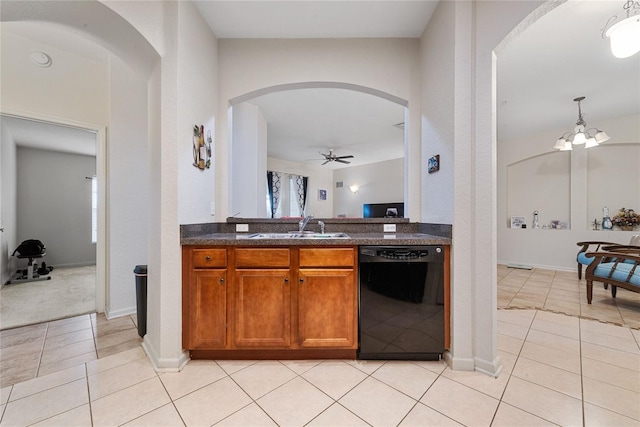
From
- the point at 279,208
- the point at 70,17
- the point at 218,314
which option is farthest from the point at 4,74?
the point at 279,208

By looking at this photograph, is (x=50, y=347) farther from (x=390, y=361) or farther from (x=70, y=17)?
(x=390, y=361)

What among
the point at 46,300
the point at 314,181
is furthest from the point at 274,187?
the point at 46,300

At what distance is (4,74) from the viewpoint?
225 cm

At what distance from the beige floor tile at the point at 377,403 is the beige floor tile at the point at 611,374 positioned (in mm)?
1325

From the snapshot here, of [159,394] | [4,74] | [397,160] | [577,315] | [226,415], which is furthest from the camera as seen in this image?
[397,160]

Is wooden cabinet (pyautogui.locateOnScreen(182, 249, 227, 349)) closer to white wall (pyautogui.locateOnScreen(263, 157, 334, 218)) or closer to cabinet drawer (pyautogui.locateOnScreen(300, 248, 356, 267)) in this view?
cabinet drawer (pyautogui.locateOnScreen(300, 248, 356, 267))

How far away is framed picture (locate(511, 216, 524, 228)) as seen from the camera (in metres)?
5.04

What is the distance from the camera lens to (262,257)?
174 cm

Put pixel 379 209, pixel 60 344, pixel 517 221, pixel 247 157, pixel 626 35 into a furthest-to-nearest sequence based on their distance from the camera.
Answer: pixel 379 209, pixel 517 221, pixel 247 157, pixel 60 344, pixel 626 35

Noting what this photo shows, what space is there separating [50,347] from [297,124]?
13.6ft

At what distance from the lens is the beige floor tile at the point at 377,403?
49.5 inches

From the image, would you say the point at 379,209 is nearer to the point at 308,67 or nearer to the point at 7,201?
the point at 308,67

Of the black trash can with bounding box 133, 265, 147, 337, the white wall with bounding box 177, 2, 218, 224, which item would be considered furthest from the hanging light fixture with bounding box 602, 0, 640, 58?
the black trash can with bounding box 133, 265, 147, 337

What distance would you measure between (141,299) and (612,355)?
382 cm
